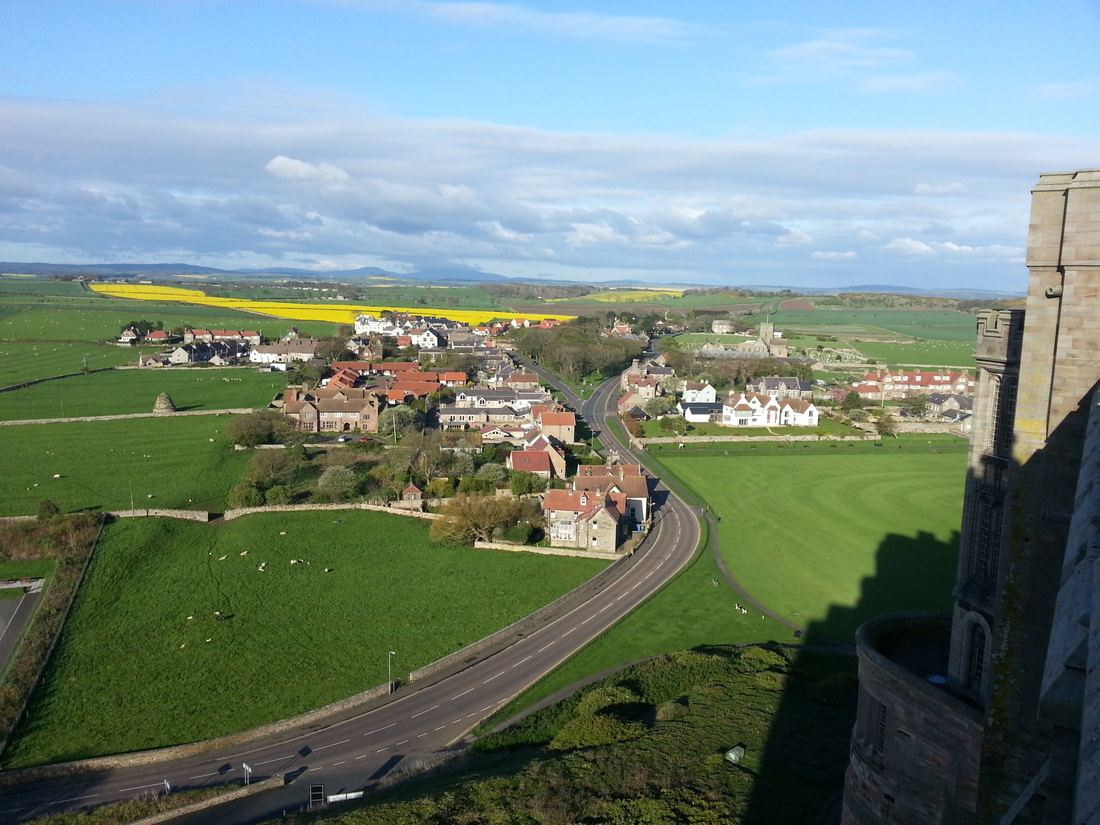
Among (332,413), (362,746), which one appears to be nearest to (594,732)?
(362,746)

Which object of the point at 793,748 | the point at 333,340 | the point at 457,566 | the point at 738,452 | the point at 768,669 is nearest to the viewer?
the point at 793,748

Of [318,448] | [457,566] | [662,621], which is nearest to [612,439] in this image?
[318,448]

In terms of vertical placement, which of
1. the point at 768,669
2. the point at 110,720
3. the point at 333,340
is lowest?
the point at 110,720

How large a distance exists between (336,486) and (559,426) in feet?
72.6

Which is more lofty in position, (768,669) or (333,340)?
(333,340)

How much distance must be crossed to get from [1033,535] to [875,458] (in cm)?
6109

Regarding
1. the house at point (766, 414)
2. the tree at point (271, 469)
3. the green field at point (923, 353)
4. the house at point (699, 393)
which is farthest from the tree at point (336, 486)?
the green field at point (923, 353)

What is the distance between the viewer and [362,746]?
25.8m

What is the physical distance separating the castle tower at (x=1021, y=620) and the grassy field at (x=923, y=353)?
409 feet

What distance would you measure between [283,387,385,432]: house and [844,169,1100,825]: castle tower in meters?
61.6

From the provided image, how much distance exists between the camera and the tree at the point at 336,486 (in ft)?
165

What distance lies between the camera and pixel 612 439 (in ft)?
232

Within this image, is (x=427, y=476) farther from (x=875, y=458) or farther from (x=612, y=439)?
(x=875, y=458)

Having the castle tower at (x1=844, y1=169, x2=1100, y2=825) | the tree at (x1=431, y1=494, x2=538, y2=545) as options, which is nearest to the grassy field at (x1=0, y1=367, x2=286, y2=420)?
the tree at (x1=431, y1=494, x2=538, y2=545)
